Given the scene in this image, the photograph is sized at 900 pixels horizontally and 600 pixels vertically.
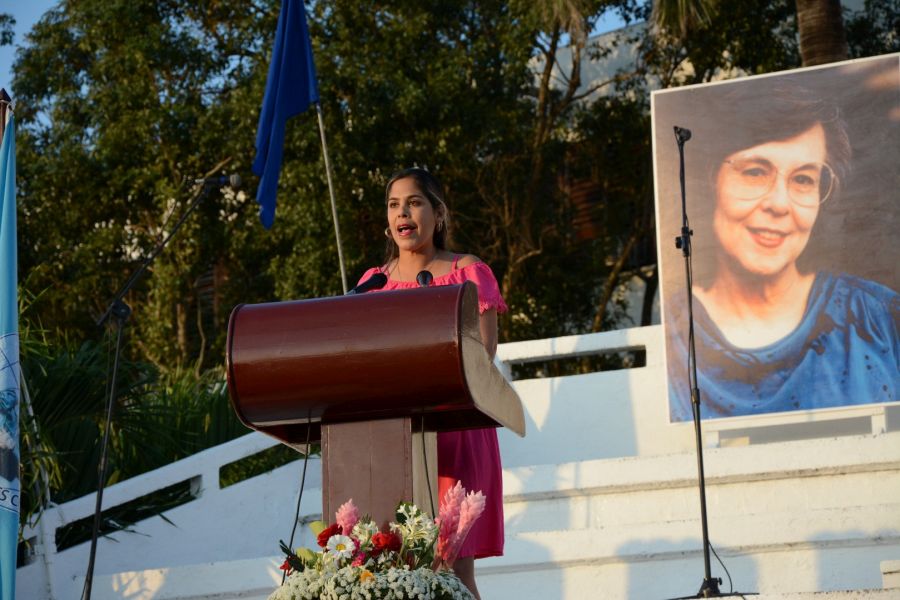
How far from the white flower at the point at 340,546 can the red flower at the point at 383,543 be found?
4cm

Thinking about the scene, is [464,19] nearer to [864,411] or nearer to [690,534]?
[864,411]

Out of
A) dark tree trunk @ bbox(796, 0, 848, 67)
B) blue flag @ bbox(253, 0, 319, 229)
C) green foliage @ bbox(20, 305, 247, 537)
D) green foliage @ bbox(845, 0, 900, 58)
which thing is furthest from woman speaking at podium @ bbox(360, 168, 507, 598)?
green foliage @ bbox(845, 0, 900, 58)

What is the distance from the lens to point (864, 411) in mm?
7285

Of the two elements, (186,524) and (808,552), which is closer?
(808,552)

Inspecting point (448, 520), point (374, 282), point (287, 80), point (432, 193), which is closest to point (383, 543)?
point (448, 520)

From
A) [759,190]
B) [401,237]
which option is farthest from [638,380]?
[401,237]

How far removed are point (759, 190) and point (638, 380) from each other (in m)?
1.43

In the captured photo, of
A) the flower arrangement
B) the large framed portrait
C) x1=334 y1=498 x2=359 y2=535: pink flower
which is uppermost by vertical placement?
the large framed portrait

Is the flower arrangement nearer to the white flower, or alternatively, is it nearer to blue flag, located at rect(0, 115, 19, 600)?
the white flower

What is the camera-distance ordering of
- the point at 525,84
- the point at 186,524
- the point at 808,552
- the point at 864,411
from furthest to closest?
the point at 525,84, the point at 864,411, the point at 186,524, the point at 808,552

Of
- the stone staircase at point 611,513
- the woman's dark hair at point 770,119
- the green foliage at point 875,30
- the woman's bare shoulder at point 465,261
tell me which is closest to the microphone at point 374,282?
the woman's bare shoulder at point 465,261

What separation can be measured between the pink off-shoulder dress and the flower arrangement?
65 centimetres

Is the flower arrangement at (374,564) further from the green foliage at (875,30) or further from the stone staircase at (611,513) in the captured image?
the green foliage at (875,30)

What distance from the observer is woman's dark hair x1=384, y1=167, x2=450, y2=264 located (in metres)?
3.39
